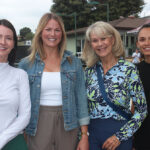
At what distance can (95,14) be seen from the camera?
38.5 meters

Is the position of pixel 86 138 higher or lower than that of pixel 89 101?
lower

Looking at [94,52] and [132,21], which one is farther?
[132,21]

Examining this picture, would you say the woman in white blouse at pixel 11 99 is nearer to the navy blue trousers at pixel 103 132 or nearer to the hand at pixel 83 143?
the hand at pixel 83 143

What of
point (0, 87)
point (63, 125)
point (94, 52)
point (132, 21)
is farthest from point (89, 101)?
point (132, 21)

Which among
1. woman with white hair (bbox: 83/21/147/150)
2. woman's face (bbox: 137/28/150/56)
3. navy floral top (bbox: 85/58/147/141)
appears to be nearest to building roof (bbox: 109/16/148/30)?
woman's face (bbox: 137/28/150/56)

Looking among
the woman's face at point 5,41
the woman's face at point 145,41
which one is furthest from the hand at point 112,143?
the woman's face at point 5,41

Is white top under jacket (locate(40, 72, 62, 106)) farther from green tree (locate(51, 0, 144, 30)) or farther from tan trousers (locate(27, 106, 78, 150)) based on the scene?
green tree (locate(51, 0, 144, 30))

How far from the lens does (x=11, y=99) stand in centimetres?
210

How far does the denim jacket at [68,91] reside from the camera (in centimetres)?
249

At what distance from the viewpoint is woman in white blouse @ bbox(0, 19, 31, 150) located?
206 centimetres

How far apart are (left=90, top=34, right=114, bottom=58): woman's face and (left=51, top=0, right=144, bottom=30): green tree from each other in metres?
36.8

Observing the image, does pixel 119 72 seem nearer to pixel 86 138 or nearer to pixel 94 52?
pixel 94 52

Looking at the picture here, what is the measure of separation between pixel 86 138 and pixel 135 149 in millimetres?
689

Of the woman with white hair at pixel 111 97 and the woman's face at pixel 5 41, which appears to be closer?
the woman's face at pixel 5 41
